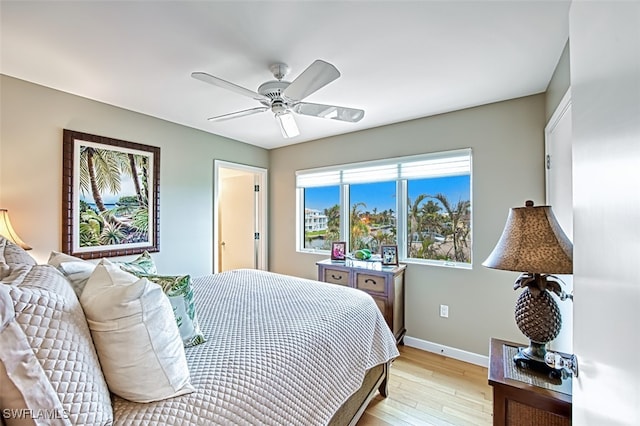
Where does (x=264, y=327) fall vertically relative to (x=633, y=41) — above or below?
below

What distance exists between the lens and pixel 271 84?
1.89 meters

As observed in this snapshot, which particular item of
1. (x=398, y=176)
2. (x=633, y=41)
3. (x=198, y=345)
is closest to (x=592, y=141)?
(x=633, y=41)

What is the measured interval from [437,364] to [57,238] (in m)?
3.52

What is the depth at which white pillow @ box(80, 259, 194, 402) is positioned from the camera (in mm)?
854

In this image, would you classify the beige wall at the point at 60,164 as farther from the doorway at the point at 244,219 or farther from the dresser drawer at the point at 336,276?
the dresser drawer at the point at 336,276

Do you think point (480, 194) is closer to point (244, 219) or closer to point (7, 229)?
point (244, 219)

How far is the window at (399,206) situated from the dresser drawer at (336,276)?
52 centimetres

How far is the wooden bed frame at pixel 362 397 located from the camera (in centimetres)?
154

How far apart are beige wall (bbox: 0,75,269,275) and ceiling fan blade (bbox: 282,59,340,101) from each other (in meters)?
1.98

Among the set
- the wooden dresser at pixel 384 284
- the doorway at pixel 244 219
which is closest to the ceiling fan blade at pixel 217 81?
the wooden dresser at pixel 384 284

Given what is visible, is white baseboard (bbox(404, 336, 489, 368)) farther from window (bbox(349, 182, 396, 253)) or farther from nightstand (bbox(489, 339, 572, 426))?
nightstand (bbox(489, 339, 572, 426))

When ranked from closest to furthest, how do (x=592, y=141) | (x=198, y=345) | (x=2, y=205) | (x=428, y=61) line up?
Answer: 1. (x=592, y=141)
2. (x=198, y=345)
3. (x=428, y=61)
4. (x=2, y=205)

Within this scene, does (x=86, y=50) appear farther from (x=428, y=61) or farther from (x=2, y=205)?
(x=428, y=61)

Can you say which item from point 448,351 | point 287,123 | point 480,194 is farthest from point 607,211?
point 448,351
